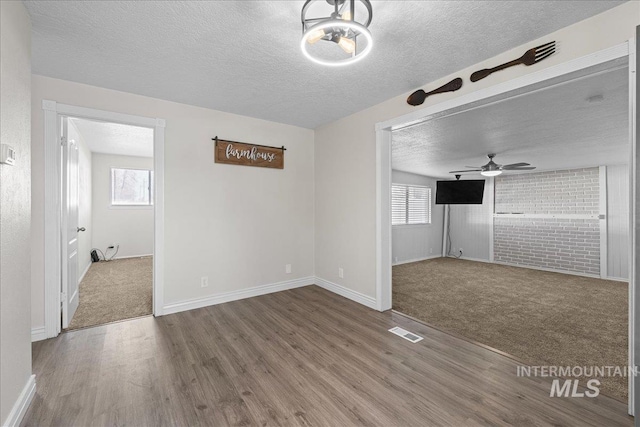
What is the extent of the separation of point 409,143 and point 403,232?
3322mm

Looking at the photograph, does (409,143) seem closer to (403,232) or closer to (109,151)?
(403,232)

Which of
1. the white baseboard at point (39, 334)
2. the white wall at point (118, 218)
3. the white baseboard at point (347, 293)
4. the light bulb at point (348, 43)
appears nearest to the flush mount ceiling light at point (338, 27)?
the light bulb at point (348, 43)

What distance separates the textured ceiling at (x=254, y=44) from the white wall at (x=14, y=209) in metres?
0.35

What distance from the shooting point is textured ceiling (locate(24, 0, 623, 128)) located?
Answer: 1.73 meters

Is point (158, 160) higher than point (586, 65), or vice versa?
point (586, 65)

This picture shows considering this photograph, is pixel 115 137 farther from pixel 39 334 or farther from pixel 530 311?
pixel 530 311

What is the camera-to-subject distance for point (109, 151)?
6.29 m

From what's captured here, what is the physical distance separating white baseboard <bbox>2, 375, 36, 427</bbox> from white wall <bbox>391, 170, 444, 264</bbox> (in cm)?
610

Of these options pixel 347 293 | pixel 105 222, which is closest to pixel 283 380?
pixel 347 293

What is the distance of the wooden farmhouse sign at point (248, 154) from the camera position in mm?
3582

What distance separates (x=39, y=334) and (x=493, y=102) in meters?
4.71

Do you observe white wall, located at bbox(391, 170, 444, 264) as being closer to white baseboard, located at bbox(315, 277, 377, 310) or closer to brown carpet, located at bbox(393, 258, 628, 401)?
brown carpet, located at bbox(393, 258, 628, 401)

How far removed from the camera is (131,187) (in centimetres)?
692

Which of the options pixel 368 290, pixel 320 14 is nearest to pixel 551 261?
pixel 368 290
